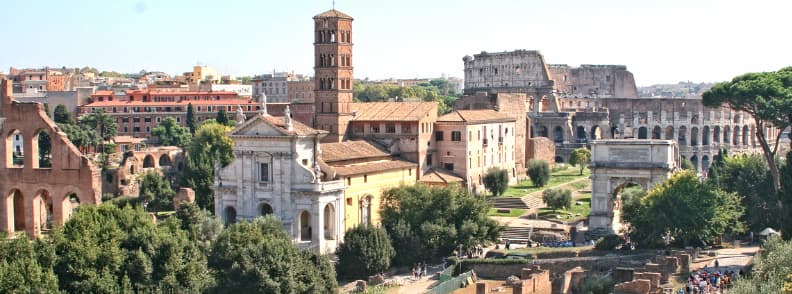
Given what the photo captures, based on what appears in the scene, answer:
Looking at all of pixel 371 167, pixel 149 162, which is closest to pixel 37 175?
pixel 371 167

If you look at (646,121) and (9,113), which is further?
(646,121)

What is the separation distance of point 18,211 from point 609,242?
35297 mm

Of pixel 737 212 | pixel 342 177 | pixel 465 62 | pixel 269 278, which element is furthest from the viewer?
pixel 465 62

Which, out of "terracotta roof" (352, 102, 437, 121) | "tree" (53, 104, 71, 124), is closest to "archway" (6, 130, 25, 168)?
"tree" (53, 104, 71, 124)

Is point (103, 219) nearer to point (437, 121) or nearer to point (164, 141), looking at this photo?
point (437, 121)

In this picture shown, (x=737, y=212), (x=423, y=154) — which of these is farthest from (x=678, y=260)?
(x=423, y=154)

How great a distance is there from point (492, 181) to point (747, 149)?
2226 inches

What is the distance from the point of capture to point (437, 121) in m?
63.7

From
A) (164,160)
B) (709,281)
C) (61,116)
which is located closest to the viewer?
(709,281)

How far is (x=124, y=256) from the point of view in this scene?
3731 centimetres

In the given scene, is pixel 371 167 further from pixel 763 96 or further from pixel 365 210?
pixel 763 96

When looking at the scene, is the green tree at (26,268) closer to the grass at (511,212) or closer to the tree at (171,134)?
the grass at (511,212)

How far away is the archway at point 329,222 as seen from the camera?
52.1 meters

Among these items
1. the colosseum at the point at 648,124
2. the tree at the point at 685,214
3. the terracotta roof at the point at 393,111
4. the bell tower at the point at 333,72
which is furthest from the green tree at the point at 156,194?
the colosseum at the point at 648,124
